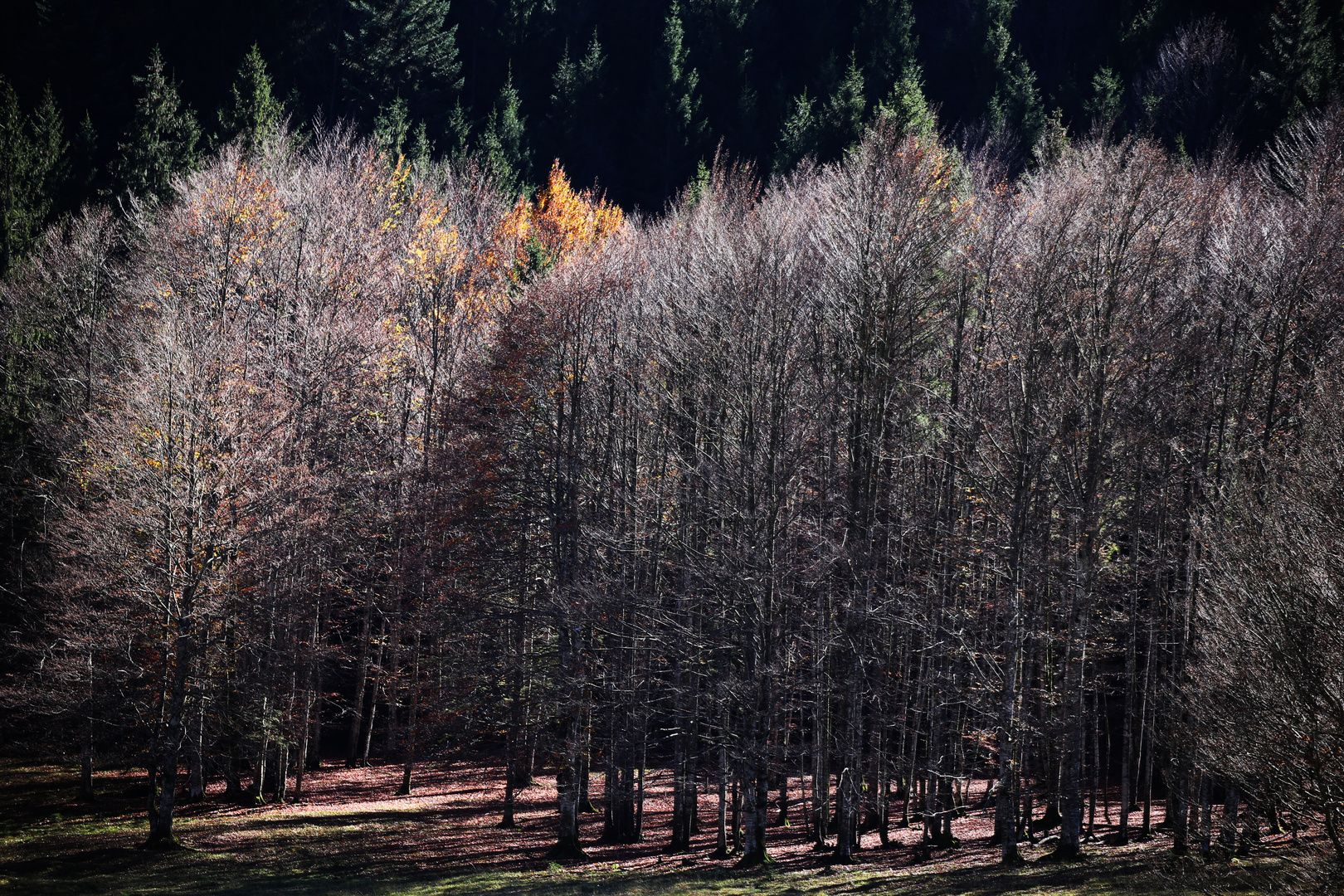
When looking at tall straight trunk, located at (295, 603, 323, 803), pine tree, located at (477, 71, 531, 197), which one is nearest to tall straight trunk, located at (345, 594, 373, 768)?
tall straight trunk, located at (295, 603, 323, 803)

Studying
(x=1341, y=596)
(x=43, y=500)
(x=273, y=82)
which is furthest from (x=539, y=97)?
(x=1341, y=596)

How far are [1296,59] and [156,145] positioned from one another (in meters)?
44.3

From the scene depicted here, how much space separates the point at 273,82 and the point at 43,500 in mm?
34255

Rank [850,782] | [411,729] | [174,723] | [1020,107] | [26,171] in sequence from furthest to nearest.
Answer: [1020,107] < [26,171] < [411,729] < [174,723] < [850,782]

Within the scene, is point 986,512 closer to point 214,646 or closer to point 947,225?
point 947,225

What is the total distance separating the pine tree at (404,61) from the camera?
5550cm

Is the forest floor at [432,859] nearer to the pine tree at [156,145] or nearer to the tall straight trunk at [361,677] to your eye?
the tall straight trunk at [361,677]

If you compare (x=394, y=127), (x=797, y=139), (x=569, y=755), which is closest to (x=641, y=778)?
(x=569, y=755)

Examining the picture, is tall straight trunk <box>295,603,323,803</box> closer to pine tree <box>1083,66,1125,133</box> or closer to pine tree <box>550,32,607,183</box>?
pine tree <box>1083,66,1125,133</box>

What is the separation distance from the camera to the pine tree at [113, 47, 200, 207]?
1470 inches

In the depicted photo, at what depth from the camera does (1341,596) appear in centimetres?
1048

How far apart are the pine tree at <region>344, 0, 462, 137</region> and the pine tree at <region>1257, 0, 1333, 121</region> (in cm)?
4050

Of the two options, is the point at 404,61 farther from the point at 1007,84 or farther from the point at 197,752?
the point at 197,752

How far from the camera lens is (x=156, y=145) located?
37562 millimetres
